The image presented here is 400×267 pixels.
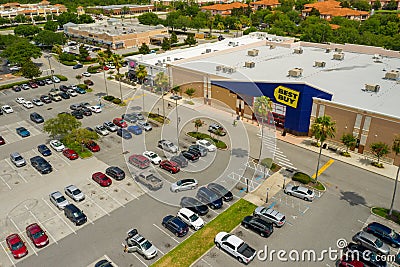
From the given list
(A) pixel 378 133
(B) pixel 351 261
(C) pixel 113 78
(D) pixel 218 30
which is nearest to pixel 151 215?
(B) pixel 351 261

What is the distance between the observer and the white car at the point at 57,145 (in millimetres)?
57219

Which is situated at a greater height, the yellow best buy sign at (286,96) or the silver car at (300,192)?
the yellow best buy sign at (286,96)

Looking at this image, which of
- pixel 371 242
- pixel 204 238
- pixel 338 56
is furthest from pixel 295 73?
pixel 204 238

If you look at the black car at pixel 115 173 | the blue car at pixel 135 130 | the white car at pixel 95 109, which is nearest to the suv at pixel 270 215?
the black car at pixel 115 173

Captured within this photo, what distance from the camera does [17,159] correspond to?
5347cm

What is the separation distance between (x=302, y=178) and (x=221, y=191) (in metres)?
12.2

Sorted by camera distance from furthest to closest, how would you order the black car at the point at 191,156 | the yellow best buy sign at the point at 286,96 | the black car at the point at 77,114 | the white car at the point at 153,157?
the black car at the point at 77,114, the yellow best buy sign at the point at 286,96, the black car at the point at 191,156, the white car at the point at 153,157

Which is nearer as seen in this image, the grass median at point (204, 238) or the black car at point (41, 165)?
the grass median at point (204, 238)

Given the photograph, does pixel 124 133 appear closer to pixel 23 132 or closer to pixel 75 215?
pixel 23 132

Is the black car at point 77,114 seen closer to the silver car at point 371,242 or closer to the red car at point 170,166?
the red car at point 170,166

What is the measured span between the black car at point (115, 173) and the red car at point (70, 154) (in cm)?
830

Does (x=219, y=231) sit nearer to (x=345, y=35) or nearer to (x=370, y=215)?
(x=370, y=215)

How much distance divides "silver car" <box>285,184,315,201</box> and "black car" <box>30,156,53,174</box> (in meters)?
35.9

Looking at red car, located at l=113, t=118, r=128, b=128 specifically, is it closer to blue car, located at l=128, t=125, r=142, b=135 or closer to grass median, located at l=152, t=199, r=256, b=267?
blue car, located at l=128, t=125, r=142, b=135
